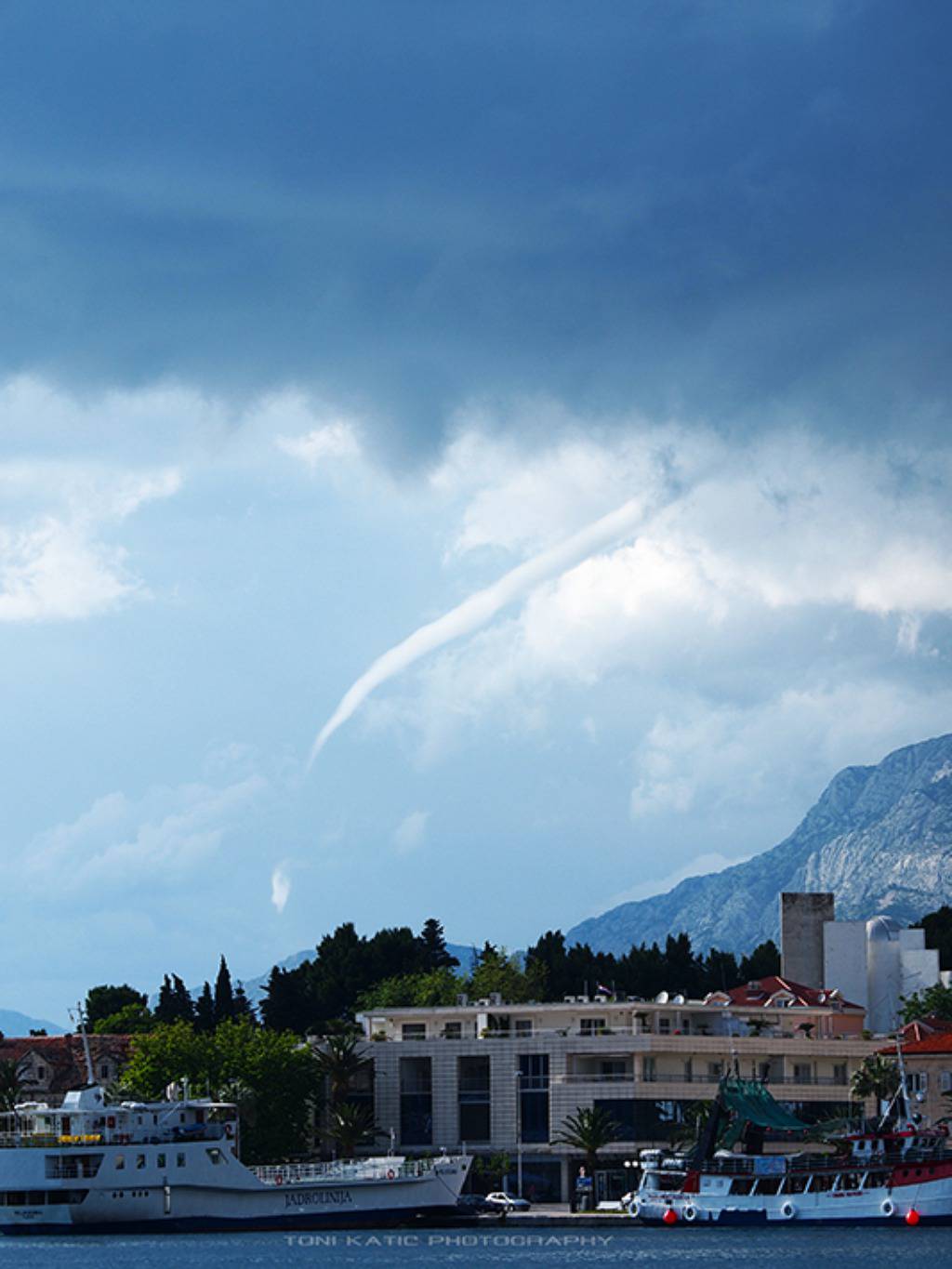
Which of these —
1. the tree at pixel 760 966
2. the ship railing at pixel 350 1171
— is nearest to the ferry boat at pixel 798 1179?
the ship railing at pixel 350 1171

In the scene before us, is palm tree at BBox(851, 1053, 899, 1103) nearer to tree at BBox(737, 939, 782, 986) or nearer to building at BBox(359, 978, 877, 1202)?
building at BBox(359, 978, 877, 1202)

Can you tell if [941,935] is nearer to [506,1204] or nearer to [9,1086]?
[506,1204]

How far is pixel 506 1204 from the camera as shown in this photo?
4395 inches

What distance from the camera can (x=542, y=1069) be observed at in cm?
12812

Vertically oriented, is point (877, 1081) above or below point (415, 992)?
below

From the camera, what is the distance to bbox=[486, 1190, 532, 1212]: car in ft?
364

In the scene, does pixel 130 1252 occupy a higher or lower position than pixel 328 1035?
lower

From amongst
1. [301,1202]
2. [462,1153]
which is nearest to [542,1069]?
[462,1153]

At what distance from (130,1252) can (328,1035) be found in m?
41.5

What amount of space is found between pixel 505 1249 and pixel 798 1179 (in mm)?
17030

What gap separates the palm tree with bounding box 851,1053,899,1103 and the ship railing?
29.2m

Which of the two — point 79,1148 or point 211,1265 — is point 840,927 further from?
point 211,1265

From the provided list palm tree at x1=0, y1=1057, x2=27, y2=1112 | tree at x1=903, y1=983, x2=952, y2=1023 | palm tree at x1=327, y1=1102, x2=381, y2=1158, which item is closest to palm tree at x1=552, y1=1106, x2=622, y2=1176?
palm tree at x1=327, y1=1102, x2=381, y2=1158

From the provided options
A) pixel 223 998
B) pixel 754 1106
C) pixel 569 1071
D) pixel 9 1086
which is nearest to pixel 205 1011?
pixel 223 998
